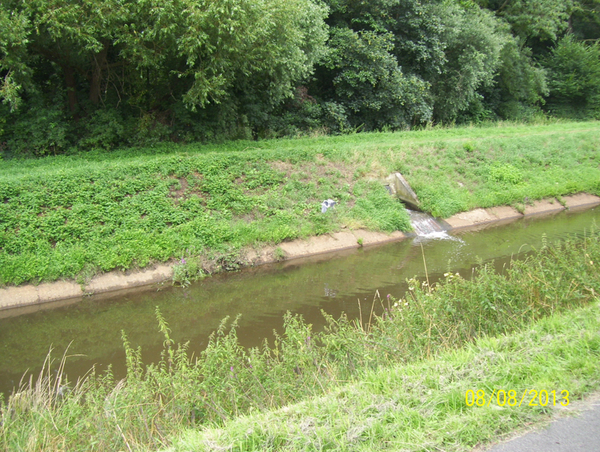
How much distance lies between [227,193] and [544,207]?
11.0 metres

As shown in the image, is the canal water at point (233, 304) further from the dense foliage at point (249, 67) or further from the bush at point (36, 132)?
the bush at point (36, 132)

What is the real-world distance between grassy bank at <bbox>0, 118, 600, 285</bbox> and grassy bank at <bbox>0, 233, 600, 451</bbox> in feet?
18.4

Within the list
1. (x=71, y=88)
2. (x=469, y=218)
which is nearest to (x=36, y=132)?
(x=71, y=88)

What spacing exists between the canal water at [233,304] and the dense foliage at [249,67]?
5.78m

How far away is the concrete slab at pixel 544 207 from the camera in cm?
1555

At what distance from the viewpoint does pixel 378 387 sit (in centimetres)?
373

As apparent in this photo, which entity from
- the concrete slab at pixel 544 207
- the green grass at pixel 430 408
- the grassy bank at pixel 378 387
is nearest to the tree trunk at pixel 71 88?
the grassy bank at pixel 378 387

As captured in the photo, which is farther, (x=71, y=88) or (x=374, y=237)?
(x=71, y=88)

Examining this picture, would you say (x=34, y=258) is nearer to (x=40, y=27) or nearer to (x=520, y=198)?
(x=40, y=27)

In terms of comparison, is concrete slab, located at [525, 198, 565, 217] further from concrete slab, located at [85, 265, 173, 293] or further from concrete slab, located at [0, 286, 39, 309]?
concrete slab, located at [0, 286, 39, 309]

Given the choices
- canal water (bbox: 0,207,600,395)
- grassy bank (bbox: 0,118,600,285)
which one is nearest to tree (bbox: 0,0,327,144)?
grassy bank (bbox: 0,118,600,285)

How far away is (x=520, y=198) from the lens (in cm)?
1573

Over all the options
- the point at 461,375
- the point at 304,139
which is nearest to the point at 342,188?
the point at 304,139

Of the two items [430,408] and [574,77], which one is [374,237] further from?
[574,77]
